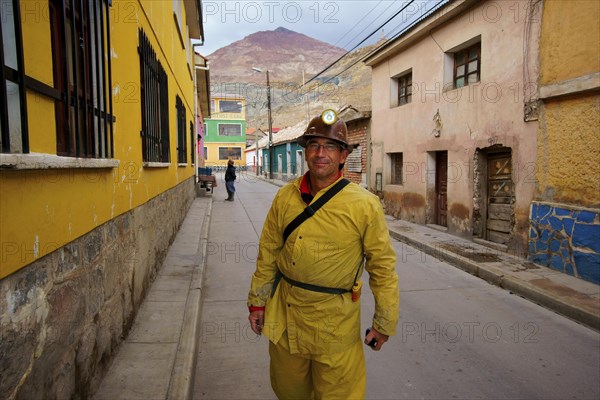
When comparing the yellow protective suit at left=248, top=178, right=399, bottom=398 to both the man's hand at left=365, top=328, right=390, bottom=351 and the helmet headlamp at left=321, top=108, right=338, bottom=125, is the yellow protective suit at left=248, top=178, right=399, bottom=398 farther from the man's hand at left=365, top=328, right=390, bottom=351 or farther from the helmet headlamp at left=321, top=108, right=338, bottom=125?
the helmet headlamp at left=321, top=108, right=338, bottom=125

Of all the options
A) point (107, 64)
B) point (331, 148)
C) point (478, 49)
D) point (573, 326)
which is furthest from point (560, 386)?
point (478, 49)

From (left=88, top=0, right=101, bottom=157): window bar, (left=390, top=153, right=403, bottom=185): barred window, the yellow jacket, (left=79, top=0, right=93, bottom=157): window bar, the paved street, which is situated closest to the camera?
the yellow jacket

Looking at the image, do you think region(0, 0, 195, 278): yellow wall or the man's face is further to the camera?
the man's face

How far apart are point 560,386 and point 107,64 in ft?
14.5

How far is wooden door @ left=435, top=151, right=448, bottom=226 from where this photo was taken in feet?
33.0

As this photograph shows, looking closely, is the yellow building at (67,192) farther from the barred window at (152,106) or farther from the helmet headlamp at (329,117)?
the helmet headlamp at (329,117)

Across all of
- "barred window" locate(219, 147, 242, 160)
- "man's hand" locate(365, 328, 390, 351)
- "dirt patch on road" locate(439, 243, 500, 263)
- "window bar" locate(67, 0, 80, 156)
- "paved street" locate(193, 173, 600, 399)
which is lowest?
"paved street" locate(193, 173, 600, 399)

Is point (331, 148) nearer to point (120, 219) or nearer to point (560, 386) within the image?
point (120, 219)

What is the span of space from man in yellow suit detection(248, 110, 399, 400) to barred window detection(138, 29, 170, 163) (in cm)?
320

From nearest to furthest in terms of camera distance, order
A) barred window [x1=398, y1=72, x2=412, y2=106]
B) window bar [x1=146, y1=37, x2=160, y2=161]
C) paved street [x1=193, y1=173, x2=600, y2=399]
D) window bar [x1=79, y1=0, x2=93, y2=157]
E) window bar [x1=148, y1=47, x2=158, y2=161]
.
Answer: window bar [x1=79, y1=0, x2=93, y2=157] < paved street [x1=193, y1=173, x2=600, y2=399] < window bar [x1=146, y1=37, x2=160, y2=161] < window bar [x1=148, y1=47, x2=158, y2=161] < barred window [x1=398, y1=72, x2=412, y2=106]

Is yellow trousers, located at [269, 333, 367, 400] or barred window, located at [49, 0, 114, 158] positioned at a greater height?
barred window, located at [49, 0, 114, 158]

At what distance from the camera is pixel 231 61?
600 feet

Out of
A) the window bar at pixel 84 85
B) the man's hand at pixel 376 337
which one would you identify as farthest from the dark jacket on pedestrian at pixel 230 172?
the man's hand at pixel 376 337

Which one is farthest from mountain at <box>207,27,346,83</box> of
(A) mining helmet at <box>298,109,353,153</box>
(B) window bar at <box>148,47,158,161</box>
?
(A) mining helmet at <box>298,109,353,153</box>
